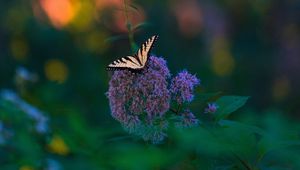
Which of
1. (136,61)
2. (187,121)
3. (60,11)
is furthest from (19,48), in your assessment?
(187,121)

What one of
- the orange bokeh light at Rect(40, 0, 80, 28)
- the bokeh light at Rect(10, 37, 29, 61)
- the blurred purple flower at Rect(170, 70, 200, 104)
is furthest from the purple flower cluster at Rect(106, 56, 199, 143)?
the orange bokeh light at Rect(40, 0, 80, 28)

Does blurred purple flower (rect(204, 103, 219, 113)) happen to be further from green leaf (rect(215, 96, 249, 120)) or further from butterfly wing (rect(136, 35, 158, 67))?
butterfly wing (rect(136, 35, 158, 67))

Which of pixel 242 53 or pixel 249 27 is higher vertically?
pixel 249 27

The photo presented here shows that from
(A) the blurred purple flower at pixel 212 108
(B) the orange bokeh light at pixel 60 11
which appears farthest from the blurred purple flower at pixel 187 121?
(B) the orange bokeh light at pixel 60 11

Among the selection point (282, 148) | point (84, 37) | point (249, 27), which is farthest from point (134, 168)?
point (249, 27)

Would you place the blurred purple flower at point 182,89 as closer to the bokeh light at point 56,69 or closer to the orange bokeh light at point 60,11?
the bokeh light at point 56,69

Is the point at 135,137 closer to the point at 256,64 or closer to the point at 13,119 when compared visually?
the point at 13,119

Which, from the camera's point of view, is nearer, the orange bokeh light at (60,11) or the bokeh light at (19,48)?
the bokeh light at (19,48)
